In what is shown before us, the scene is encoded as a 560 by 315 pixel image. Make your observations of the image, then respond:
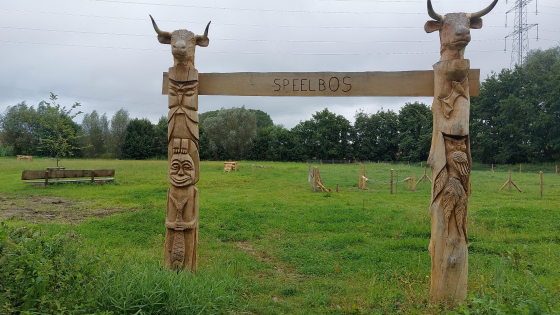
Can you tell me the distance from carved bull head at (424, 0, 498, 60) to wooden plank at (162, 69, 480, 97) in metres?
0.36

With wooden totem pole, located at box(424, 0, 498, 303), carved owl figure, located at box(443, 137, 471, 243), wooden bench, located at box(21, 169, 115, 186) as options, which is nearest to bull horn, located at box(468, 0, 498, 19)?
wooden totem pole, located at box(424, 0, 498, 303)

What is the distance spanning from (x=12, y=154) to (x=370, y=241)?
43.9m

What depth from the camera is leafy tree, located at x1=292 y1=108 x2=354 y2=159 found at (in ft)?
149

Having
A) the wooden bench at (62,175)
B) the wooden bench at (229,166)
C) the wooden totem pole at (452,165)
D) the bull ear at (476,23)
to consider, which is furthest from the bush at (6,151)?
the bull ear at (476,23)

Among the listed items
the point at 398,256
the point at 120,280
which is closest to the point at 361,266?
the point at 398,256

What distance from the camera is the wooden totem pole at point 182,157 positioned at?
425cm

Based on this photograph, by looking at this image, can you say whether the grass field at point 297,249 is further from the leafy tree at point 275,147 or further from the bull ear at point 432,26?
the leafy tree at point 275,147

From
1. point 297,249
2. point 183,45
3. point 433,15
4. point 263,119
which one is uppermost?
point 263,119

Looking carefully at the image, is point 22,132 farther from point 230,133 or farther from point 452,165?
point 452,165

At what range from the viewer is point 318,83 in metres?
4.49

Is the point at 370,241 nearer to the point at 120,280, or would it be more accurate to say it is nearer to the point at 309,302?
the point at 309,302

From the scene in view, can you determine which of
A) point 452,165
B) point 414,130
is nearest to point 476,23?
point 452,165

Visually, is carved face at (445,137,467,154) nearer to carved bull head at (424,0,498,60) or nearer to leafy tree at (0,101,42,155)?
carved bull head at (424,0,498,60)

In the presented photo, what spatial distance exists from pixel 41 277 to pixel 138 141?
1599 inches
